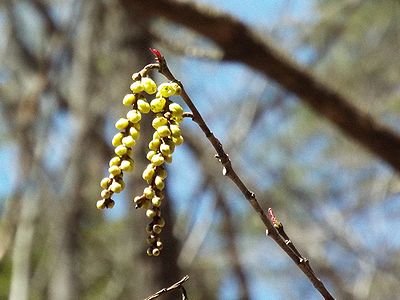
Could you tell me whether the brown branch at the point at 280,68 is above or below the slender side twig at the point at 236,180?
above

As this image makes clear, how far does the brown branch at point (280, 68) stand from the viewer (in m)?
2.32

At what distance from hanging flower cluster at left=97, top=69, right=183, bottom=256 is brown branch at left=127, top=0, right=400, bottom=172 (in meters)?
1.61

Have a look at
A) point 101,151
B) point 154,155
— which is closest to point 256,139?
point 101,151

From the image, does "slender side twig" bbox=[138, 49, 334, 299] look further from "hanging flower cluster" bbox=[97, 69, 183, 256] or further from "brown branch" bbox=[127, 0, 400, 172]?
"brown branch" bbox=[127, 0, 400, 172]

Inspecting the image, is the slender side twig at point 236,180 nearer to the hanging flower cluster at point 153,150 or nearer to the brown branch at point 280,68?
the hanging flower cluster at point 153,150

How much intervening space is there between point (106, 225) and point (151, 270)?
86.9 inches

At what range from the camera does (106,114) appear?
3.22 metres

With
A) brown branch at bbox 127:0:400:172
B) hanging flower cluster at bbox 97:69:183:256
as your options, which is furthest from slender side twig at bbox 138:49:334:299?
brown branch at bbox 127:0:400:172

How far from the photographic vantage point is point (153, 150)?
0.66 meters

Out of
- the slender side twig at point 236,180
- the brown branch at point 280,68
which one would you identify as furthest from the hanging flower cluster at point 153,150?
the brown branch at point 280,68

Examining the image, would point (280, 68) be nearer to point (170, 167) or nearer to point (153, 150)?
point (170, 167)

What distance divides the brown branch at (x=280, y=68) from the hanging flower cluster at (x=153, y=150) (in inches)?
63.6

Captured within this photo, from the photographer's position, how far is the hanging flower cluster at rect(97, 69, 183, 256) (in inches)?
25.3

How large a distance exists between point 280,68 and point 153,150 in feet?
6.24
